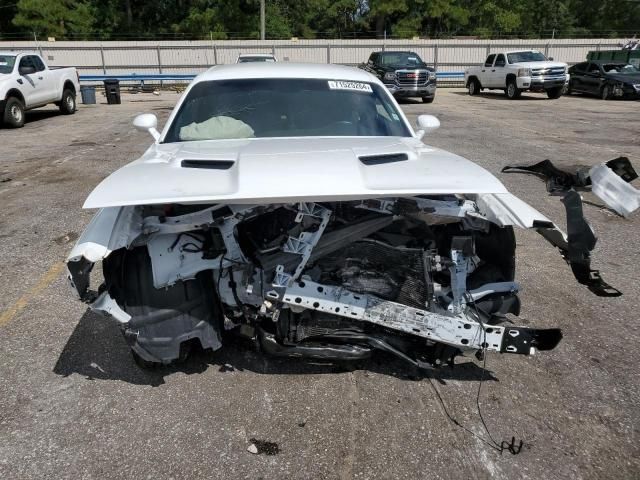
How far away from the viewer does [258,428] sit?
271 cm

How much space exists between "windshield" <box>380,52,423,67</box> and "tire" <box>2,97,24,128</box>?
1324cm

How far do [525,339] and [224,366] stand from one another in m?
1.76

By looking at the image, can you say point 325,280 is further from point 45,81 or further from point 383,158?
point 45,81

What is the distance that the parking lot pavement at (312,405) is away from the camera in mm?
2469

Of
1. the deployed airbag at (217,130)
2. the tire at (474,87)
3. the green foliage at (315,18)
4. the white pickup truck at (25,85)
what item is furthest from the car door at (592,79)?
the deployed airbag at (217,130)

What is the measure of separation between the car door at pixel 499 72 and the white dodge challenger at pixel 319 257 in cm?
2200

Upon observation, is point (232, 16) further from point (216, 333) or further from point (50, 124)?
point (216, 333)

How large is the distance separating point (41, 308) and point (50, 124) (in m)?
12.9

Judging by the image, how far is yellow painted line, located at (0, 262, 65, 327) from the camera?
3874mm

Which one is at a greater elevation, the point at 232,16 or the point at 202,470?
the point at 232,16


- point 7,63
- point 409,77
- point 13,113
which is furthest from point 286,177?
point 409,77

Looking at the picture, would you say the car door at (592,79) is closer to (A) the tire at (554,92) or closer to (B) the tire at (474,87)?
(A) the tire at (554,92)

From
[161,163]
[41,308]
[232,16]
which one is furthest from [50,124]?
[232,16]

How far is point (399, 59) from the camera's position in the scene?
69.6 feet
